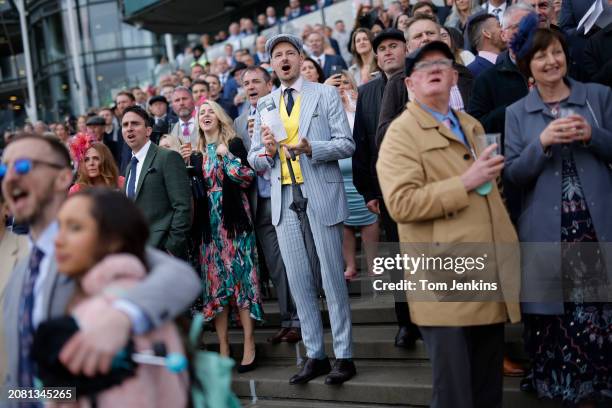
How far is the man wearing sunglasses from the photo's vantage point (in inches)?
Answer: 91.7

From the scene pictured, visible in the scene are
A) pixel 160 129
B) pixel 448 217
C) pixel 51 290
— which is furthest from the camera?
pixel 160 129

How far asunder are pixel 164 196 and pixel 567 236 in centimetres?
313

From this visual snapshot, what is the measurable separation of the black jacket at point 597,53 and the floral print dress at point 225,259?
8.67 feet

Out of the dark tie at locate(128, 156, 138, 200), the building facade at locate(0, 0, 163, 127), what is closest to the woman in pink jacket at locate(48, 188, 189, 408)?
the dark tie at locate(128, 156, 138, 200)

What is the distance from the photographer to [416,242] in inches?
149

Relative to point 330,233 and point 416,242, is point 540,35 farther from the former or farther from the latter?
point 330,233

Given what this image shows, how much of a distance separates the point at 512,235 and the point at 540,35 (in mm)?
1059

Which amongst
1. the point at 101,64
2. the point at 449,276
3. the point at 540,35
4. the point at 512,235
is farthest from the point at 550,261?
the point at 101,64

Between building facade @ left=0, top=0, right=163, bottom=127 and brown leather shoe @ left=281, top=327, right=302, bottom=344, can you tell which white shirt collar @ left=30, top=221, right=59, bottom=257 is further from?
building facade @ left=0, top=0, right=163, bottom=127

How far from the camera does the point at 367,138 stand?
577 centimetres

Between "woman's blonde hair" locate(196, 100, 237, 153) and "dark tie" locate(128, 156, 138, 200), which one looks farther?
"woman's blonde hair" locate(196, 100, 237, 153)

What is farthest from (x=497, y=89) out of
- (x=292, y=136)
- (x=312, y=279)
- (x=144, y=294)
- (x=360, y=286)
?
(x=144, y=294)

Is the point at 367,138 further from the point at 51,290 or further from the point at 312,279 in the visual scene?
the point at 51,290

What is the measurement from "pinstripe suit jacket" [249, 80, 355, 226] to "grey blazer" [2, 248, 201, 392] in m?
2.77
